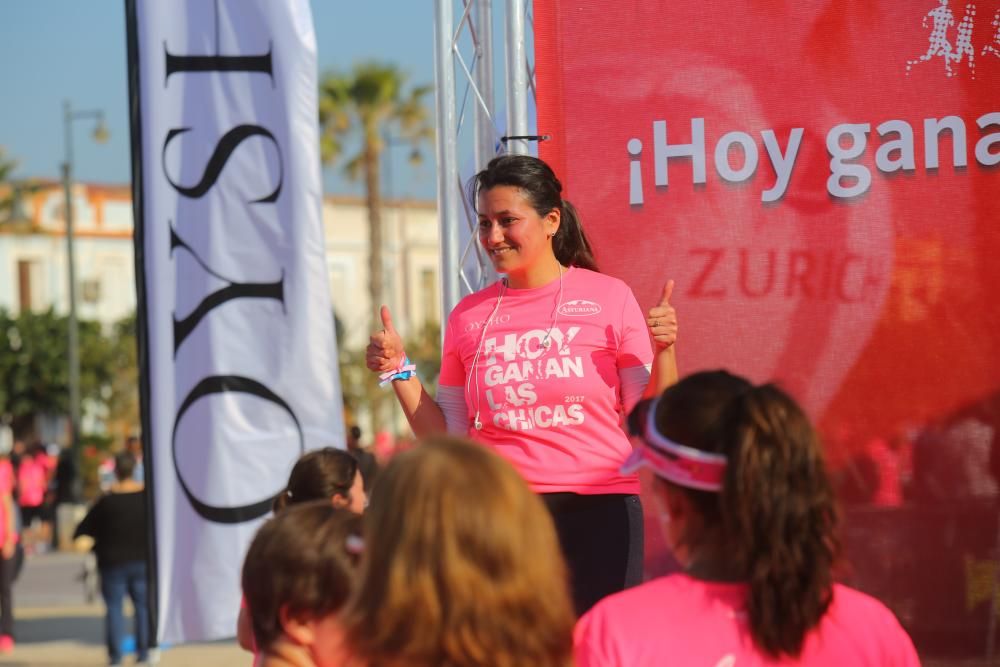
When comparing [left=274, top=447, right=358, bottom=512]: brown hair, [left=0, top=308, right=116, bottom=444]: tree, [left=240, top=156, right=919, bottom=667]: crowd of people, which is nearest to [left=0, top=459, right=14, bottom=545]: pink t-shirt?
[left=274, top=447, right=358, bottom=512]: brown hair

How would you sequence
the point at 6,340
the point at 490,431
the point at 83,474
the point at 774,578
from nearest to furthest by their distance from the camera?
the point at 774,578 < the point at 490,431 < the point at 83,474 < the point at 6,340

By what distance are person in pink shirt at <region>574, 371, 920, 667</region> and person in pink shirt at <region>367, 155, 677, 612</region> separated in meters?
1.31

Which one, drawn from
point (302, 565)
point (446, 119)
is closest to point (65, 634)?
point (446, 119)

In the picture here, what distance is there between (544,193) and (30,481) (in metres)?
18.4

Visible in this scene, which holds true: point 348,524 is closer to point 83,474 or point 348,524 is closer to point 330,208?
point 83,474

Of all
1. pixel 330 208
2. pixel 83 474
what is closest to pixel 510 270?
pixel 83 474

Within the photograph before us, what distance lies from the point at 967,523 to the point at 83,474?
1158 inches

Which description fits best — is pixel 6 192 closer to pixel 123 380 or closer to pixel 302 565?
pixel 123 380

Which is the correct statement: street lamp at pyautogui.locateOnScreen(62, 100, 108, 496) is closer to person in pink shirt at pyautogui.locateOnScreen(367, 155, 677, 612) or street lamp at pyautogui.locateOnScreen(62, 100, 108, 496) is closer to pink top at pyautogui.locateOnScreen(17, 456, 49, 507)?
pink top at pyautogui.locateOnScreen(17, 456, 49, 507)

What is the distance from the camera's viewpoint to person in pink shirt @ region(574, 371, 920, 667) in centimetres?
196

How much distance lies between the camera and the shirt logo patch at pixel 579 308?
3.52 meters

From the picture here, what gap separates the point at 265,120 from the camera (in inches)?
223

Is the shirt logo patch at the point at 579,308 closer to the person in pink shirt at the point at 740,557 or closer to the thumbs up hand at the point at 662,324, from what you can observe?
the thumbs up hand at the point at 662,324

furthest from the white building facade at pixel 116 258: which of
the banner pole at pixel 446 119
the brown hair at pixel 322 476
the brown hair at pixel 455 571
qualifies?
the brown hair at pixel 455 571
